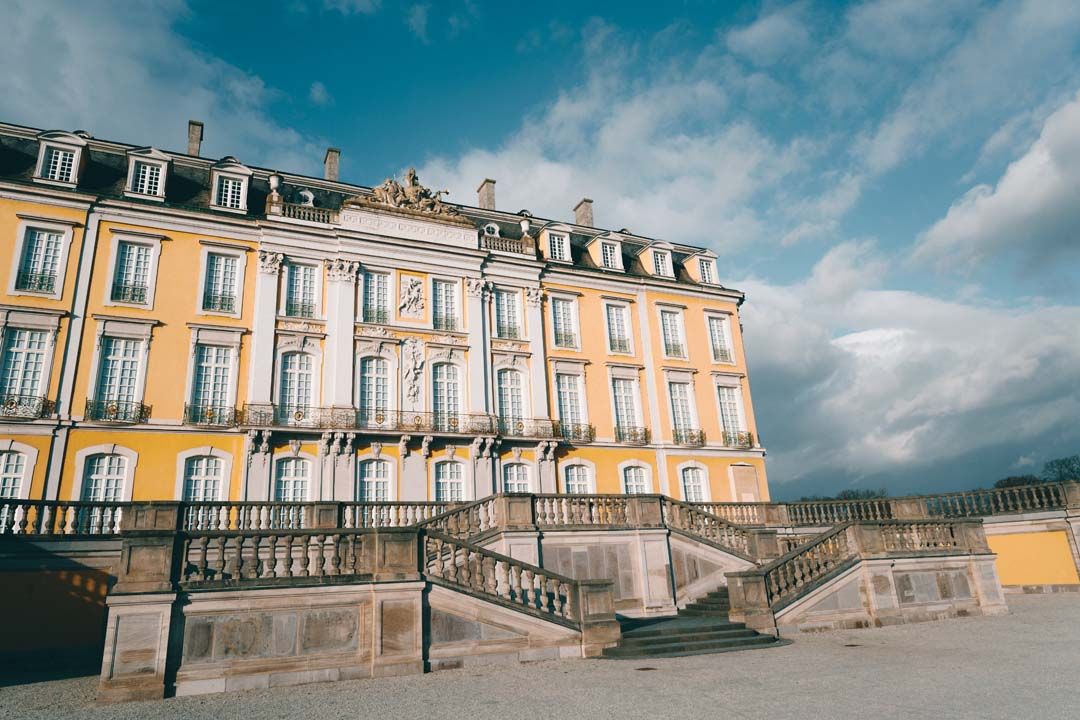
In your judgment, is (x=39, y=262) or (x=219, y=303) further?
(x=219, y=303)

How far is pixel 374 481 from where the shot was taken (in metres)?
23.3

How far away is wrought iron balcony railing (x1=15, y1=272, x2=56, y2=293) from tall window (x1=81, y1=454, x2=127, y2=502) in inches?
226

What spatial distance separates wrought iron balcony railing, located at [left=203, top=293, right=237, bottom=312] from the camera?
76.7 feet

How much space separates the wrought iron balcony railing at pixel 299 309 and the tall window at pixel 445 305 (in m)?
4.53

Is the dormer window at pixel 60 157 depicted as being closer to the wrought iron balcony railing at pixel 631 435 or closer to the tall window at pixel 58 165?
the tall window at pixel 58 165

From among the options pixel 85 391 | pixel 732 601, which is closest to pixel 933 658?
pixel 732 601

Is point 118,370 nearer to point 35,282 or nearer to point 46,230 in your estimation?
point 35,282

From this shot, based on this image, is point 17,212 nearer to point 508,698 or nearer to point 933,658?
point 508,698

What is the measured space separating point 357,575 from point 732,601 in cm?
789

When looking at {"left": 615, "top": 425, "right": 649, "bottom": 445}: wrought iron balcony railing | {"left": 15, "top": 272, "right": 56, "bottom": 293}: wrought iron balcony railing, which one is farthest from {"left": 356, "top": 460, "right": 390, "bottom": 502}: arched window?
{"left": 15, "top": 272, "right": 56, "bottom": 293}: wrought iron balcony railing

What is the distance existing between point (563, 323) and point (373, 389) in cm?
897

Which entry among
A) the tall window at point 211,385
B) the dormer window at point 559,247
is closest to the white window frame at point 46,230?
the tall window at point 211,385

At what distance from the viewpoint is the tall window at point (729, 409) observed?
3108cm

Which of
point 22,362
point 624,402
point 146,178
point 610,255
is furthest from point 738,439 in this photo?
point 22,362
